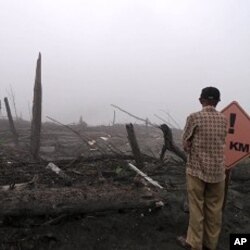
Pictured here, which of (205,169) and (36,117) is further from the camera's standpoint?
(36,117)

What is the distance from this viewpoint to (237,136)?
682 cm

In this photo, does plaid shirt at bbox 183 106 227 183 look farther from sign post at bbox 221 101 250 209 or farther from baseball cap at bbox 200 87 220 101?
sign post at bbox 221 101 250 209

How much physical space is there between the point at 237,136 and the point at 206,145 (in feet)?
3.51

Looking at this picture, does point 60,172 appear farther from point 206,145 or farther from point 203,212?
point 206,145

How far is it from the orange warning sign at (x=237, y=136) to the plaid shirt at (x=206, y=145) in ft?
2.69

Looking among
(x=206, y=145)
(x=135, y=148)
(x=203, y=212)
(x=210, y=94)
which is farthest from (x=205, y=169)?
(x=135, y=148)

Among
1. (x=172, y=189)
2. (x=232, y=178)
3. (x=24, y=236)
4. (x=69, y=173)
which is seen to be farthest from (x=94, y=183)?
(x=232, y=178)

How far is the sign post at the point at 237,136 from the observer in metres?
6.81

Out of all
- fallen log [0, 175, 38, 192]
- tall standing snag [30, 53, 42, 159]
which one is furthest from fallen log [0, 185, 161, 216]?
tall standing snag [30, 53, 42, 159]

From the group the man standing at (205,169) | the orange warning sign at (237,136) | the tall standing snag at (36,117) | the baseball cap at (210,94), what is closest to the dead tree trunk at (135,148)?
the orange warning sign at (237,136)

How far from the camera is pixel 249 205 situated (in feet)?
26.9

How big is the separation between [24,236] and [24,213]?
0.40 metres

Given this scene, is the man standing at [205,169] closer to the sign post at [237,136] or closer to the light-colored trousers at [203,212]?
the light-colored trousers at [203,212]

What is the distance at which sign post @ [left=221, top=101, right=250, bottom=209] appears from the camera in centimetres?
681
